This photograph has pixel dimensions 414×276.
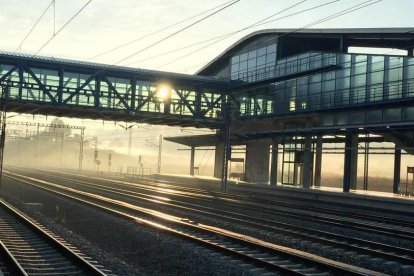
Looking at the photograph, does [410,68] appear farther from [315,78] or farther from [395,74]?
[315,78]

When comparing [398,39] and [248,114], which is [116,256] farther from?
[248,114]

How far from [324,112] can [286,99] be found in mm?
6014

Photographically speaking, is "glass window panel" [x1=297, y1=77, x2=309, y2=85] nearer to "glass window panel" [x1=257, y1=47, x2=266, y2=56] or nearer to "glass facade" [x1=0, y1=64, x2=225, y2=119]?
"glass window panel" [x1=257, y1=47, x2=266, y2=56]

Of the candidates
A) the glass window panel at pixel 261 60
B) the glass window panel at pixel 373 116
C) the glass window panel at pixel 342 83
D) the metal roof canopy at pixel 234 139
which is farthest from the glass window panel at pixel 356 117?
the glass window panel at pixel 261 60

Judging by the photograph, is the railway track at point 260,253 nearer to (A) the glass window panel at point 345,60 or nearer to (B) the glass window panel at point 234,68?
(A) the glass window panel at point 345,60

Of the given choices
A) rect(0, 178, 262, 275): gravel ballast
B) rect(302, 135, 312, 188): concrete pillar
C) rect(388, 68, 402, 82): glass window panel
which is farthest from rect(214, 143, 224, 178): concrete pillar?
rect(0, 178, 262, 275): gravel ballast

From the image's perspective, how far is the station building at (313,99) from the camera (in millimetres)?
37125

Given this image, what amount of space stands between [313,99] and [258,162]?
11.3m

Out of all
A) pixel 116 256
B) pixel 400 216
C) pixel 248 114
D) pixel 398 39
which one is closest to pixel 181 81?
pixel 248 114

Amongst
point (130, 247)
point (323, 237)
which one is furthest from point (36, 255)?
point (323, 237)

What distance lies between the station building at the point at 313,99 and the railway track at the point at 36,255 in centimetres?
2248

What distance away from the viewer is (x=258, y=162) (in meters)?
53.6

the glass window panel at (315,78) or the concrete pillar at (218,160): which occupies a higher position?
the glass window panel at (315,78)

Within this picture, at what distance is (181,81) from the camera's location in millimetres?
52219
